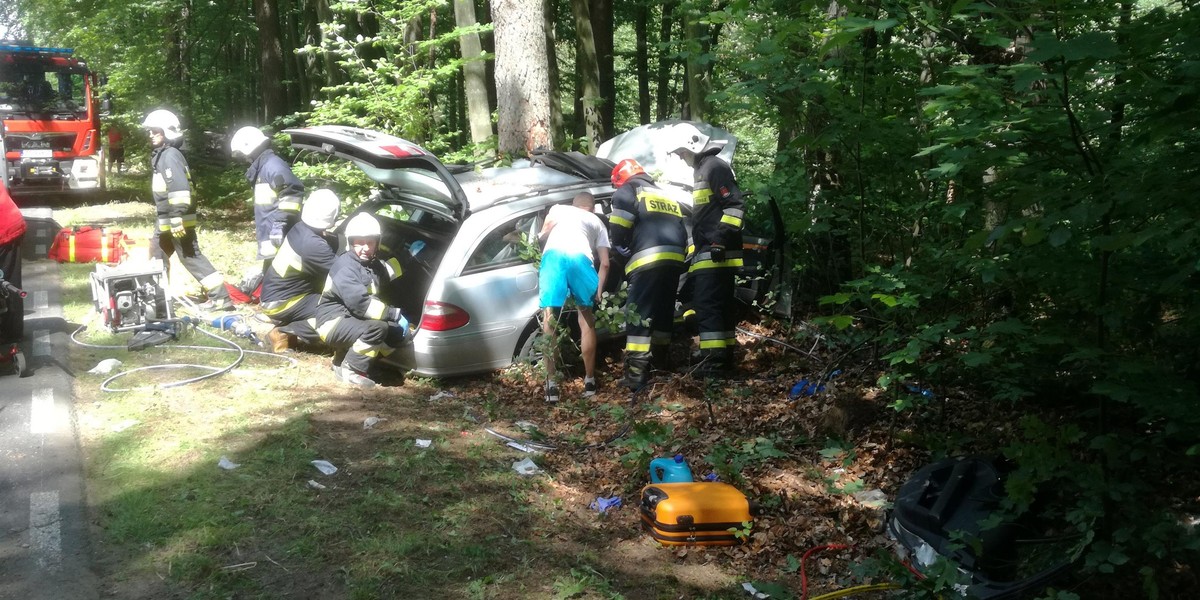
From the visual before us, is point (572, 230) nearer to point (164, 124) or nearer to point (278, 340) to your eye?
point (278, 340)

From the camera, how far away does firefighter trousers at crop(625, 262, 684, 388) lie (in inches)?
291

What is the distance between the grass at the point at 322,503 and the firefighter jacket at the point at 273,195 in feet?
7.16

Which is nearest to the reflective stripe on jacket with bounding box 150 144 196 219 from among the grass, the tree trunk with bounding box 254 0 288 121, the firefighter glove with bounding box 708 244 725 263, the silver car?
the grass

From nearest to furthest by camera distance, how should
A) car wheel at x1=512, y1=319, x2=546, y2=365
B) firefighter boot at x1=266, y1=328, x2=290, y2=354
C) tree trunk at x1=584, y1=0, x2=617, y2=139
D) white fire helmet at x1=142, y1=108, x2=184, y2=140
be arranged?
car wheel at x1=512, y1=319, x2=546, y2=365 < firefighter boot at x1=266, y1=328, x2=290, y2=354 < white fire helmet at x1=142, y1=108, x2=184, y2=140 < tree trunk at x1=584, y1=0, x2=617, y2=139

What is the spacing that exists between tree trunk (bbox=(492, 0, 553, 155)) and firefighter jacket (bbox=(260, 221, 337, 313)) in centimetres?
293

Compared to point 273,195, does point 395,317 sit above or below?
below

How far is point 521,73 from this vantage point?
10352 millimetres

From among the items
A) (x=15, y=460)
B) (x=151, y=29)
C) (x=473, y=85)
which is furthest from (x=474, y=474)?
(x=151, y=29)

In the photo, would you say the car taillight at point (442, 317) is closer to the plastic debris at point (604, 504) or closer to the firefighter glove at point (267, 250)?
the plastic debris at point (604, 504)

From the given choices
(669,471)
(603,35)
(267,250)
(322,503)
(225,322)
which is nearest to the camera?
(322,503)

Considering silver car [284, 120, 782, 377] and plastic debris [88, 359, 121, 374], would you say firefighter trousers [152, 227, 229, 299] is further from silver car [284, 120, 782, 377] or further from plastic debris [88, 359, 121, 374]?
silver car [284, 120, 782, 377]

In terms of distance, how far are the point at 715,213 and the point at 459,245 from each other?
211 cm

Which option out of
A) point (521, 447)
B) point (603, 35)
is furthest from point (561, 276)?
point (603, 35)

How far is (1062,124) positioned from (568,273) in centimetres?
398
